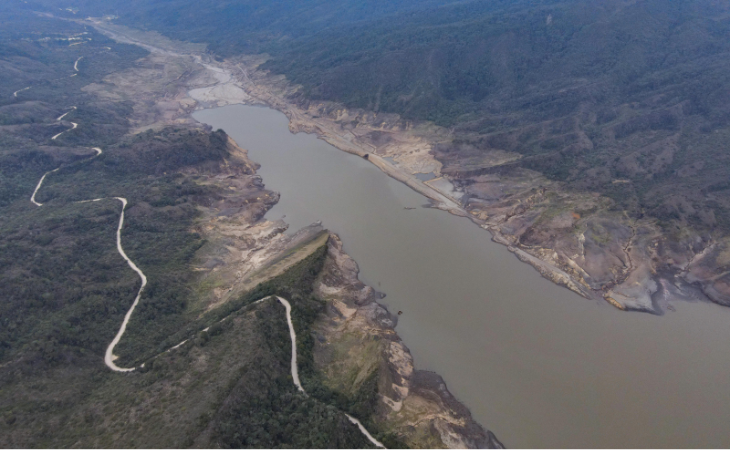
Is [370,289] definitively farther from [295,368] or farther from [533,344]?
[533,344]

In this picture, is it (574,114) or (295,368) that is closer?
(295,368)

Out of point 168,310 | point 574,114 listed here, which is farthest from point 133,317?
point 574,114

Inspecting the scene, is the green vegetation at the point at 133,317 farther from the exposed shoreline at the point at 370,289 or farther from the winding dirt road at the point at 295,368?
the exposed shoreline at the point at 370,289

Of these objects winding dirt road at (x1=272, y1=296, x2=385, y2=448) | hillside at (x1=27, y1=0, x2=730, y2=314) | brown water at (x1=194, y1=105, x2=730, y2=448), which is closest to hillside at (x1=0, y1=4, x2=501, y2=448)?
winding dirt road at (x1=272, y1=296, x2=385, y2=448)

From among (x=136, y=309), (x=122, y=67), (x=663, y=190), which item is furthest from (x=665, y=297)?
(x=122, y=67)

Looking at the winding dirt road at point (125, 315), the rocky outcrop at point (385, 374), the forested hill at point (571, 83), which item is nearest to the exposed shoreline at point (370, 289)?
the rocky outcrop at point (385, 374)

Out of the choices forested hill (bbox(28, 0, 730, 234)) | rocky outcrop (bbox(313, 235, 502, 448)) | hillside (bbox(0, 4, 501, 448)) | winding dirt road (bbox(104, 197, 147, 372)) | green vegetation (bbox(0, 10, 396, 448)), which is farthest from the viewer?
forested hill (bbox(28, 0, 730, 234))

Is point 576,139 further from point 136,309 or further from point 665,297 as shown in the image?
point 136,309

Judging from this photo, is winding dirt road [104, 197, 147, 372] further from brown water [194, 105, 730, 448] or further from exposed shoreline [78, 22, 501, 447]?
brown water [194, 105, 730, 448]
